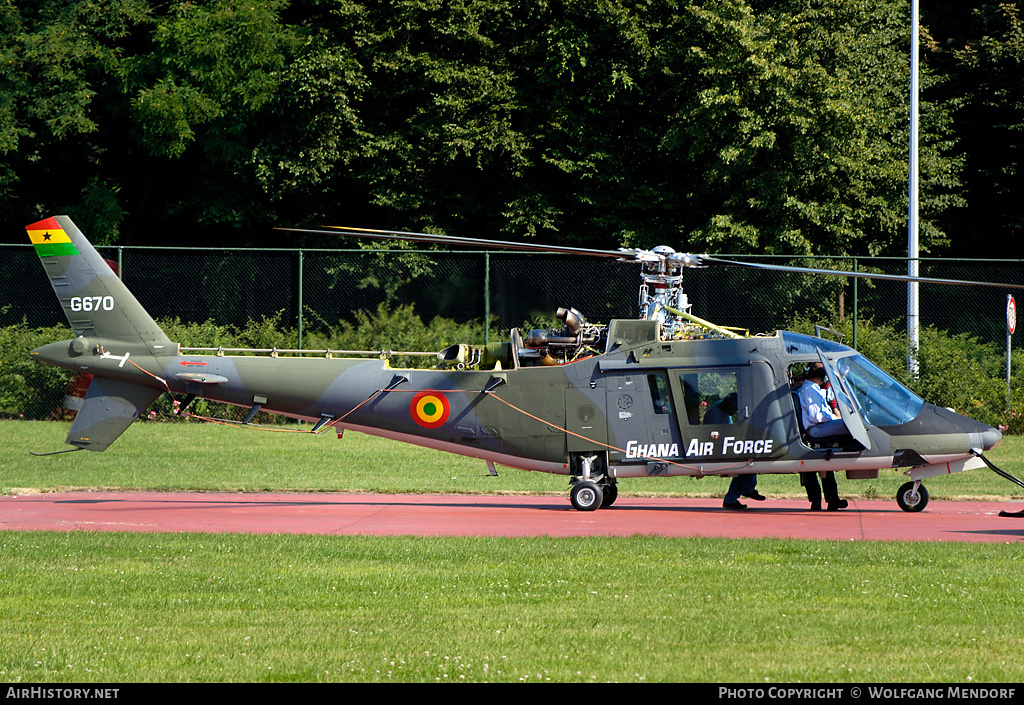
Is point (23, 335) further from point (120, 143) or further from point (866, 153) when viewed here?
point (866, 153)

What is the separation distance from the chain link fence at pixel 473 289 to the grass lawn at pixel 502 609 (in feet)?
50.8

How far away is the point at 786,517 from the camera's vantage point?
47.0 feet

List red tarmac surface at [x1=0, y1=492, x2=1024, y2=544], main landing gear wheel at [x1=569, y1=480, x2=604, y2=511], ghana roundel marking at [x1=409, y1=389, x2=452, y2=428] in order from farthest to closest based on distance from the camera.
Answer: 1. ghana roundel marking at [x1=409, y1=389, x2=452, y2=428]
2. main landing gear wheel at [x1=569, y1=480, x2=604, y2=511]
3. red tarmac surface at [x1=0, y1=492, x2=1024, y2=544]

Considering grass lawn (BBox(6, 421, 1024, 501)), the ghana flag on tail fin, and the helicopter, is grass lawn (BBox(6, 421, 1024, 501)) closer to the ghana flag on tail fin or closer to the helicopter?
the helicopter

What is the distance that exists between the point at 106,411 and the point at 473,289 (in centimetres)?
1343

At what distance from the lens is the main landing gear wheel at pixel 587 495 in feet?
48.5

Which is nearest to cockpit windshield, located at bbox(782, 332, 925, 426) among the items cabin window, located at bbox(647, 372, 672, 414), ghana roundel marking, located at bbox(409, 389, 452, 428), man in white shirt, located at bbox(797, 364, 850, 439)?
man in white shirt, located at bbox(797, 364, 850, 439)

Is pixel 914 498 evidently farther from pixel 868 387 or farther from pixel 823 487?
pixel 868 387

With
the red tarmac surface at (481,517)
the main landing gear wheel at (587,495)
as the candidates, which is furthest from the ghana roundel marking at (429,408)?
the main landing gear wheel at (587,495)

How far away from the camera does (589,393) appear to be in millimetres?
14805

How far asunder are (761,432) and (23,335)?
1987 centimetres

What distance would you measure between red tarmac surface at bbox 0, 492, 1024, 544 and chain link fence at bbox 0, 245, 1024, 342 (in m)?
11.1

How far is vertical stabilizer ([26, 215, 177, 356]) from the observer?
1562cm
